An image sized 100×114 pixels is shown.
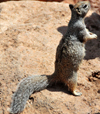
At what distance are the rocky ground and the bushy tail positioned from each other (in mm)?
164

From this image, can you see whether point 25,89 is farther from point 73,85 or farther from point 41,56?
point 41,56

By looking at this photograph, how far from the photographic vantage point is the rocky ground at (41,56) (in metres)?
4.27

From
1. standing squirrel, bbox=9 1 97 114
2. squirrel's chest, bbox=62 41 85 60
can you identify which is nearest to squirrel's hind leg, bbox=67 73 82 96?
standing squirrel, bbox=9 1 97 114

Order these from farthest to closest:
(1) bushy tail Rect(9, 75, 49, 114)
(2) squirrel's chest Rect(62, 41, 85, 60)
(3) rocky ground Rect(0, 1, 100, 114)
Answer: (3) rocky ground Rect(0, 1, 100, 114), (2) squirrel's chest Rect(62, 41, 85, 60), (1) bushy tail Rect(9, 75, 49, 114)

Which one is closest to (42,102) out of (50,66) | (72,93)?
(72,93)

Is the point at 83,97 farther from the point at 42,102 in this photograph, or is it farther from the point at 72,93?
the point at 42,102

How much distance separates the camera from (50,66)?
5.27 metres

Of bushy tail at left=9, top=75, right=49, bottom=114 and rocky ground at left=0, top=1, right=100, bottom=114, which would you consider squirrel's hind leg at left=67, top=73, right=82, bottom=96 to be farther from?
bushy tail at left=9, top=75, right=49, bottom=114

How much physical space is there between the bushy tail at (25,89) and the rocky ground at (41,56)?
16 cm

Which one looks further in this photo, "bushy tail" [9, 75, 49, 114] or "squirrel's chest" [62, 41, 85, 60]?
"squirrel's chest" [62, 41, 85, 60]

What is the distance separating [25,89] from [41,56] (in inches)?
64.3

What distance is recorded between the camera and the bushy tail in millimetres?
4027

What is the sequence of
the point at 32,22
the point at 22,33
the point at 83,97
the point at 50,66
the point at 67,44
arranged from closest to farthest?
the point at 67,44
the point at 83,97
the point at 50,66
the point at 22,33
the point at 32,22

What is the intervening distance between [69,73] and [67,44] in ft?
2.26
